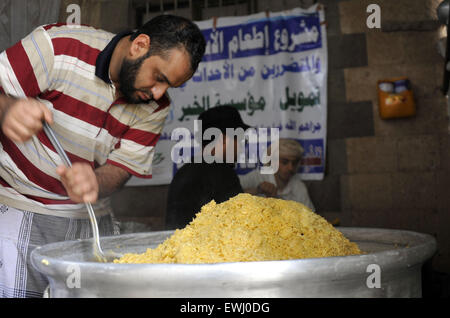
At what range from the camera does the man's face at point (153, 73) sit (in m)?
1.42

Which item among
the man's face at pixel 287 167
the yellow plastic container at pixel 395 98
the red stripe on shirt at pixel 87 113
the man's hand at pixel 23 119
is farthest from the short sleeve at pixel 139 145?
the yellow plastic container at pixel 395 98

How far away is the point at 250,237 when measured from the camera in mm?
839

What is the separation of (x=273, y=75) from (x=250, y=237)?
286 centimetres

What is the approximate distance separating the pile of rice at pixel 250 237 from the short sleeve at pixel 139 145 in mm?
620

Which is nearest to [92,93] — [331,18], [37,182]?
[37,182]

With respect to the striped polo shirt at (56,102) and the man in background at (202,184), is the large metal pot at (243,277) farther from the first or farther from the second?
the man in background at (202,184)

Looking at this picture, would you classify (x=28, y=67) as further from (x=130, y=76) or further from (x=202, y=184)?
(x=202, y=184)

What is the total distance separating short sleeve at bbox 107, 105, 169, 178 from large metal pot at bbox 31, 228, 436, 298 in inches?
33.8

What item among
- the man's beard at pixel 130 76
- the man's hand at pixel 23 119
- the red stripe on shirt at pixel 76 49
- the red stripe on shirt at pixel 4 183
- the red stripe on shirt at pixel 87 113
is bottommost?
the red stripe on shirt at pixel 4 183

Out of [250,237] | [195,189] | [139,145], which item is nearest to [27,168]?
[139,145]

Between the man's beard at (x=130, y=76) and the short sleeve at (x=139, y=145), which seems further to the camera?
the short sleeve at (x=139, y=145)

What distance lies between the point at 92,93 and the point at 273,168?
2.33 meters
